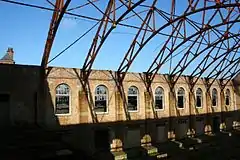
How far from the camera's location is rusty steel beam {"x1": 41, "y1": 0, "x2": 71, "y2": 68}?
13442 millimetres

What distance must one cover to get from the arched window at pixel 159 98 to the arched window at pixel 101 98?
18.0ft

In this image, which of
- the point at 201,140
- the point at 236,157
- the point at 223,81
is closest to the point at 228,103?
the point at 223,81

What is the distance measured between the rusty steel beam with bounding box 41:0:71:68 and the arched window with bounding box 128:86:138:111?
7.82 meters

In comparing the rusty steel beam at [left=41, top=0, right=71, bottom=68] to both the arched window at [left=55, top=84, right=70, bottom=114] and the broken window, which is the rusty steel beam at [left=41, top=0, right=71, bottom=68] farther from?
the broken window

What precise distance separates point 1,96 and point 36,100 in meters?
2.01

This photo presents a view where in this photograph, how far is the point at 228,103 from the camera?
3300 cm

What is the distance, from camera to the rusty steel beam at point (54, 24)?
1344 centimetres

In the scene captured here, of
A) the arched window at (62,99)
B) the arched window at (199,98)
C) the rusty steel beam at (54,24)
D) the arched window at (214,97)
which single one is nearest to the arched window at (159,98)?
the arched window at (199,98)

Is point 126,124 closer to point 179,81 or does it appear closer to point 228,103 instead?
point 179,81

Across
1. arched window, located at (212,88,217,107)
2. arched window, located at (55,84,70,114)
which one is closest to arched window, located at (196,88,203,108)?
arched window, located at (212,88,217,107)

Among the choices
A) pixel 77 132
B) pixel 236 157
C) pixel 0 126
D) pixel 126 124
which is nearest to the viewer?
pixel 0 126

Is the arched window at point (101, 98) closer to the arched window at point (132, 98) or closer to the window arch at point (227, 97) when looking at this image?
the arched window at point (132, 98)

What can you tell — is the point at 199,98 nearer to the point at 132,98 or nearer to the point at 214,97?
the point at 214,97

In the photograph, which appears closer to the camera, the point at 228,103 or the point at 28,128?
the point at 28,128
